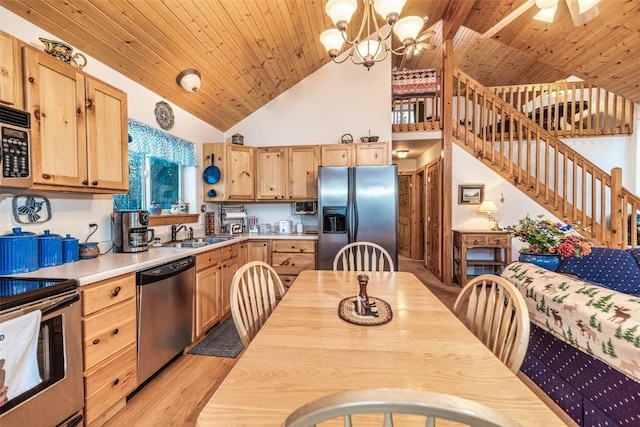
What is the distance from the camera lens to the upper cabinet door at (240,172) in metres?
3.71

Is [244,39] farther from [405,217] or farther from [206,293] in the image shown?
[405,217]

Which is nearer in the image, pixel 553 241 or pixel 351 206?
pixel 553 241

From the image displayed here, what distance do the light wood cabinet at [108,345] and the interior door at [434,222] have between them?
4.15 metres

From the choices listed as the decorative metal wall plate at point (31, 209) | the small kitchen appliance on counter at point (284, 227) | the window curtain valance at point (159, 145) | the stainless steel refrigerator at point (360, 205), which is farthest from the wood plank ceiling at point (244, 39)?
the small kitchen appliance on counter at point (284, 227)

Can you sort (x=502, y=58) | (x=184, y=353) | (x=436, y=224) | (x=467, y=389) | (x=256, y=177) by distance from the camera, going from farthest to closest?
(x=502, y=58)
(x=436, y=224)
(x=256, y=177)
(x=184, y=353)
(x=467, y=389)

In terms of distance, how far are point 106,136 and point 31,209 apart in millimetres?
635

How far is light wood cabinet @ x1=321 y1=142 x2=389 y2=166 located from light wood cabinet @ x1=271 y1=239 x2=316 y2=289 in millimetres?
1167

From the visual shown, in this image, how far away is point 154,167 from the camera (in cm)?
298

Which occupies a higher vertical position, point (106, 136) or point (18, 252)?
point (106, 136)

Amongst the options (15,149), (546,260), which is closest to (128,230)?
(15,149)

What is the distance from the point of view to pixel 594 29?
3.25 metres

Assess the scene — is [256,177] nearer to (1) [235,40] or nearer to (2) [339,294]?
(1) [235,40]

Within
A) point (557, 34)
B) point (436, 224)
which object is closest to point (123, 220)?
point (436, 224)

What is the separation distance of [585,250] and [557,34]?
3.21m
